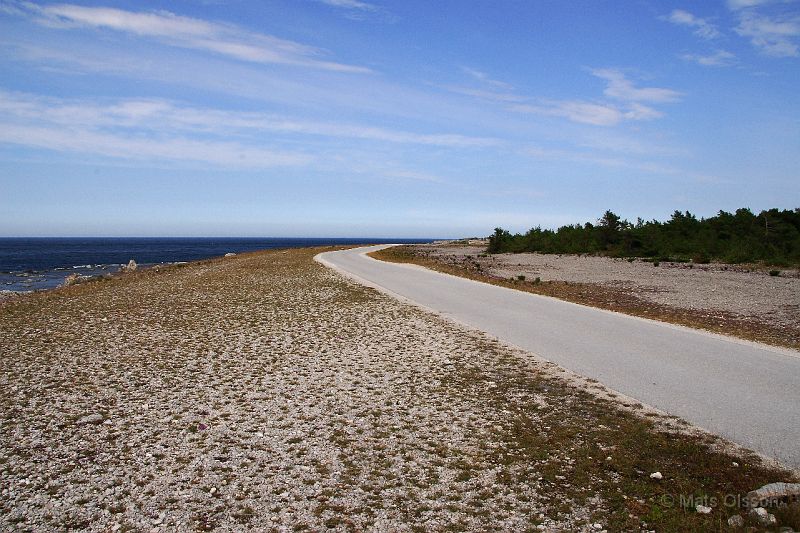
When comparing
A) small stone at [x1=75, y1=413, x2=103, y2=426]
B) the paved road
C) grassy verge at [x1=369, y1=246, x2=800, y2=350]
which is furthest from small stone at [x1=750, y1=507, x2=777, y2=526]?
grassy verge at [x1=369, y1=246, x2=800, y2=350]

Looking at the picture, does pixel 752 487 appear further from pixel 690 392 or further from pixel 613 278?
pixel 613 278

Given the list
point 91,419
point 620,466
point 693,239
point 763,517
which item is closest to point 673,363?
point 620,466

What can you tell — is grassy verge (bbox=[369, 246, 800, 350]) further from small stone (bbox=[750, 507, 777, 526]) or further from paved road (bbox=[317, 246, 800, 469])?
small stone (bbox=[750, 507, 777, 526])

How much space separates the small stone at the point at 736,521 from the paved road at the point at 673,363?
1.68 meters

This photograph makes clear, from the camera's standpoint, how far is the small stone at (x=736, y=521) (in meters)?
4.69

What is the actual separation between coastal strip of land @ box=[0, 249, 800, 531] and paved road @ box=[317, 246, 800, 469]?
2.05ft

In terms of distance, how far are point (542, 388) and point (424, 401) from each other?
7.04 feet

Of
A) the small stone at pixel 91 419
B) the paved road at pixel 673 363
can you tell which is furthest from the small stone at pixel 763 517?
the small stone at pixel 91 419

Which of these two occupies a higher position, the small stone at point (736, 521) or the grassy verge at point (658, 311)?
the grassy verge at point (658, 311)

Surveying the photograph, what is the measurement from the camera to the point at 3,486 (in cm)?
550

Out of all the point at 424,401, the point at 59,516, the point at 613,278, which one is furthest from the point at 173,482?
the point at 613,278

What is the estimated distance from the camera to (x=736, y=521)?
15.5ft

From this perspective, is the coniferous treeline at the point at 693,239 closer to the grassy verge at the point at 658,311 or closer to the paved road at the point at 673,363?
the grassy verge at the point at 658,311

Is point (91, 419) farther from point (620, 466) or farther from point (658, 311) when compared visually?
point (658, 311)
